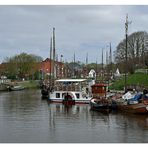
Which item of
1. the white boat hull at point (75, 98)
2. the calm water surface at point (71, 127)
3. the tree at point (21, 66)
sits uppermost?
the tree at point (21, 66)

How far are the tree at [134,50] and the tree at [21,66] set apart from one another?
4629cm

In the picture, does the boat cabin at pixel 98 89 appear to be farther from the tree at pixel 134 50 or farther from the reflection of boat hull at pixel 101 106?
the tree at pixel 134 50

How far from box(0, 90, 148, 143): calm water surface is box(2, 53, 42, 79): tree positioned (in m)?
91.7

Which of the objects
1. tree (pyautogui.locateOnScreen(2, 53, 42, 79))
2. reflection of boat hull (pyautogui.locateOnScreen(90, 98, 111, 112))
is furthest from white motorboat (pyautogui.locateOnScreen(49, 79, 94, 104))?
tree (pyautogui.locateOnScreen(2, 53, 42, 79))

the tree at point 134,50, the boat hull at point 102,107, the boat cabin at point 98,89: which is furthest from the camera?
the tree at point 134,50

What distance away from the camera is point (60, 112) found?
4600 cm

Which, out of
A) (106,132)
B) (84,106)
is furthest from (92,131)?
(84,106)

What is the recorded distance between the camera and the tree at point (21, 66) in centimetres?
13725

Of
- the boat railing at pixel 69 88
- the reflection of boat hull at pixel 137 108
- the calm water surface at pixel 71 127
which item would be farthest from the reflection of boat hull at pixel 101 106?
the boat railing at pixel 69 88

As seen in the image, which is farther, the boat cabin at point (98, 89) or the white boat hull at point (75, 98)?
the white boat hull at point (75, 98)

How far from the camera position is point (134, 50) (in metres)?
99.3

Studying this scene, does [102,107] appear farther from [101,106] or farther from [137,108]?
[137,108]

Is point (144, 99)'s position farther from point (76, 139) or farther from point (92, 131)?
point (76, 139)

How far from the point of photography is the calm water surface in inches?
1115
